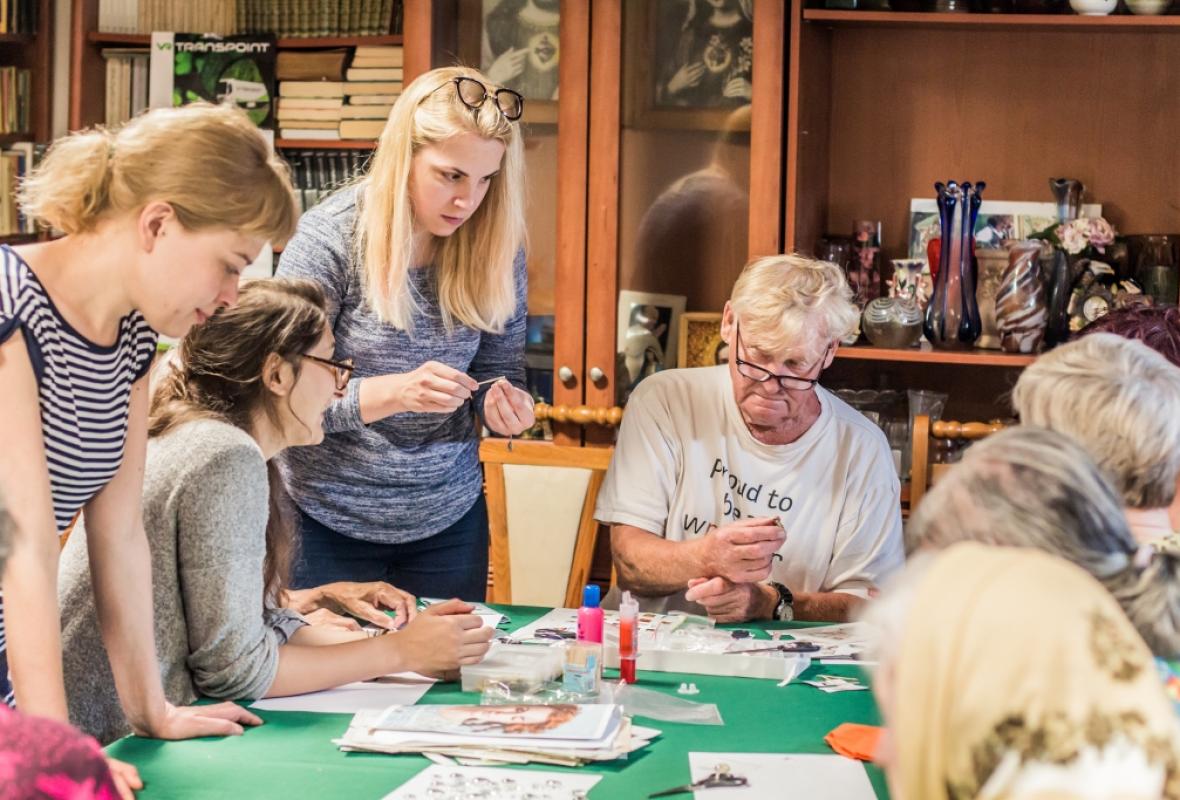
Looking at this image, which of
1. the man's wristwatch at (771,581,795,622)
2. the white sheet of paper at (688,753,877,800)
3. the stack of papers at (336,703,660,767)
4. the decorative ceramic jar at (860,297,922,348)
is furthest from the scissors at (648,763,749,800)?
the decorative ceramic jar at (860,297,922,348)

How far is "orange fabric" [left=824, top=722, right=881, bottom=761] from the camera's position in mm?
1736

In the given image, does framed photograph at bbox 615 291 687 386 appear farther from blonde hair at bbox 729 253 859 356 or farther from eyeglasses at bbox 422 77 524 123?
eyeglasses at bbox 422 77 524 123

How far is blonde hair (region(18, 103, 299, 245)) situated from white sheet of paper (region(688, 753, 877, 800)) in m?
0.84

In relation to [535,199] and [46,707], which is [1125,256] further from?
[46,707]

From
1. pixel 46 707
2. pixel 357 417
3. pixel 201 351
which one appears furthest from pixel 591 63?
pixel 46 707

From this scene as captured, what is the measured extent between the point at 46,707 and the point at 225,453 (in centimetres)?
42

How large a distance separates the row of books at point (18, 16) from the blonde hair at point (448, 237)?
203 cm

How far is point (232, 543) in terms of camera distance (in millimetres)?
1849

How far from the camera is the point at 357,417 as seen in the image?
8.30 feet

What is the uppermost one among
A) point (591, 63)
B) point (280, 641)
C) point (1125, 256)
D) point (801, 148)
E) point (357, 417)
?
point (591, 63)

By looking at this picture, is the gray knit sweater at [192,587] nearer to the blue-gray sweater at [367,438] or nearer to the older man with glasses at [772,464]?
the blue-gray sweater at [367,438]

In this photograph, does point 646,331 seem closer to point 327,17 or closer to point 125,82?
point 327,17

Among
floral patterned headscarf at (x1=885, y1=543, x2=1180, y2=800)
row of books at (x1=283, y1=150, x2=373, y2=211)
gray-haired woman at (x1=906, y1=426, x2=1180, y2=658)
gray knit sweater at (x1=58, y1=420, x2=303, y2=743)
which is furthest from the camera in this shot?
row of books at (x1=283, y1=150, x2=373, y2=211)

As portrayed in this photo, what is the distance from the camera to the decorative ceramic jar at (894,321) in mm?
3452
